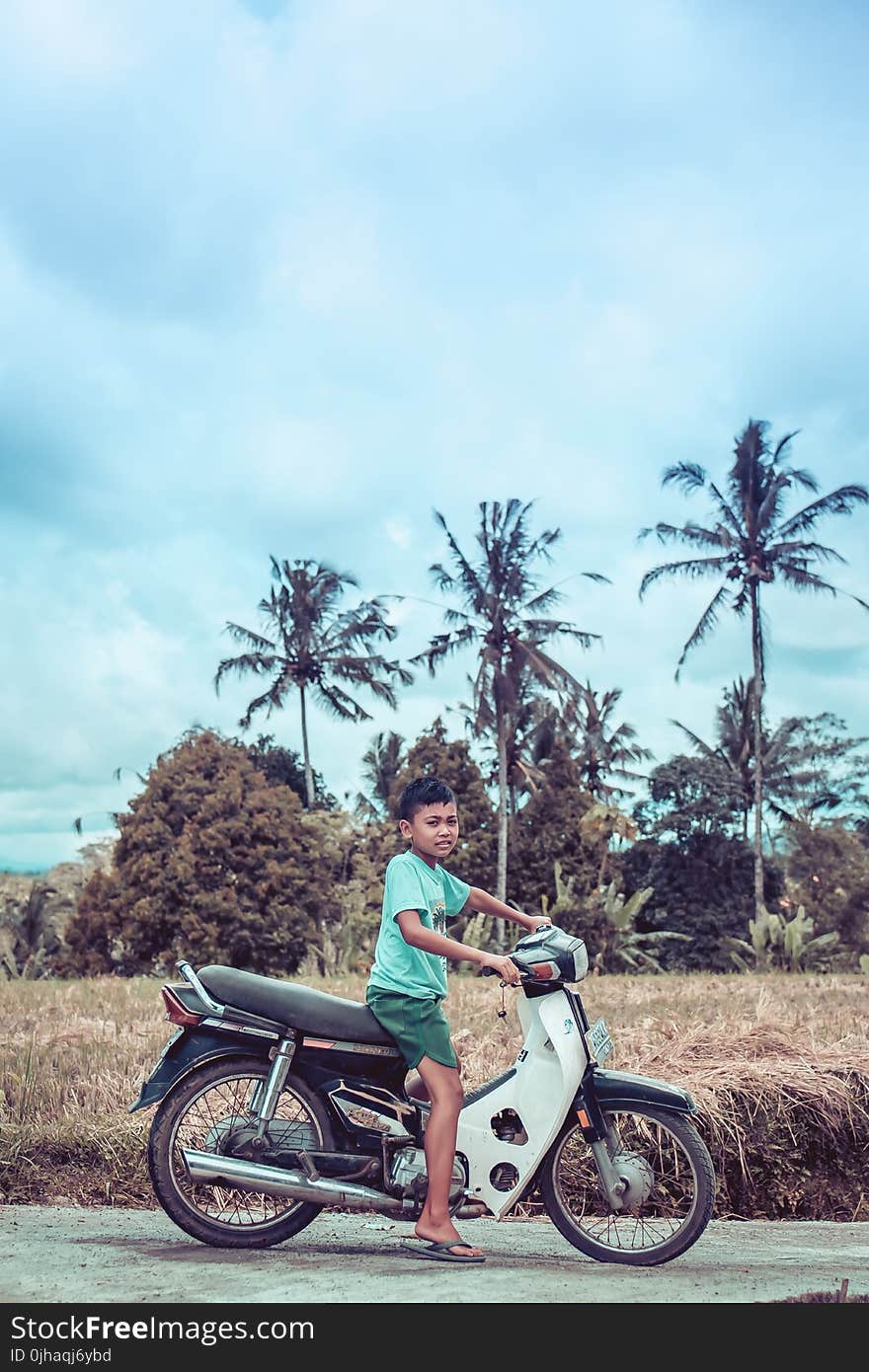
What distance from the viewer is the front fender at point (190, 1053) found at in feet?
16.4

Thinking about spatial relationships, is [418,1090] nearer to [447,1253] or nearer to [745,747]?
[447,1253]

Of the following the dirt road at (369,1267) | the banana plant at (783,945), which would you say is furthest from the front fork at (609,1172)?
the banana plant at (783,945)

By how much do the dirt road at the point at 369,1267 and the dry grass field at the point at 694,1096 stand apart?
2.37 feet

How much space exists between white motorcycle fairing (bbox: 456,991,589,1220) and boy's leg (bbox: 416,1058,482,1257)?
165mm

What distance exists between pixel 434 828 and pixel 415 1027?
0.74 meters

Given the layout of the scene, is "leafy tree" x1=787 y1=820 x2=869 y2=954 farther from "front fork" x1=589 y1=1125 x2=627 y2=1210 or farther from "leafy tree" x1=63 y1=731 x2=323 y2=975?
"front fork" x1=589 y1=1125 x2=627 y2=1210

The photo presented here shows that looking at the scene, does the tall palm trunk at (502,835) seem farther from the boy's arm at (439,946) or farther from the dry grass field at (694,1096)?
the boy's arm at (439,946)

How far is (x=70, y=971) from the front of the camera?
29.1 metres

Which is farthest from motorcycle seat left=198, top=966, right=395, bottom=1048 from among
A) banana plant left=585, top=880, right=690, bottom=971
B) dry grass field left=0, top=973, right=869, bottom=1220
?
banana plant left=585, top=880, right=690, bottom=971

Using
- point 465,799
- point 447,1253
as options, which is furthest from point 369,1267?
point 465,799

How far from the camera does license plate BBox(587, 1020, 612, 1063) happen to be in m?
4.87

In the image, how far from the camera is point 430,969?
4.89 meters
